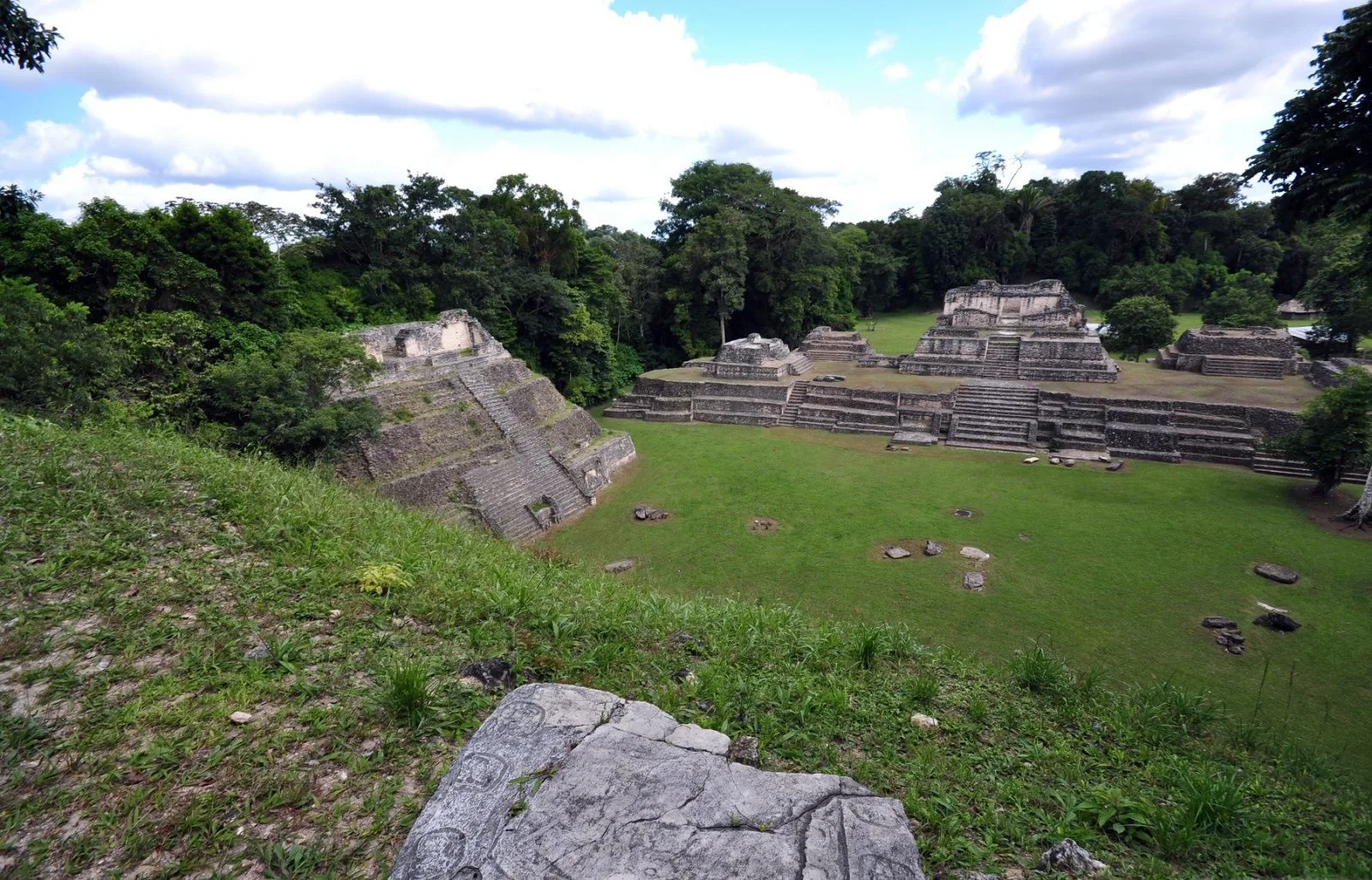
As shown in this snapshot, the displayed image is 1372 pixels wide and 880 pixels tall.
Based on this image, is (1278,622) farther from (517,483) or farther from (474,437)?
(474,437)

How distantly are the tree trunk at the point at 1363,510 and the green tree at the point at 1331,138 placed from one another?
5872 mm

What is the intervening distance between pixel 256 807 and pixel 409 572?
73.1 inches

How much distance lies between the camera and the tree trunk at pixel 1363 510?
29.0 ft

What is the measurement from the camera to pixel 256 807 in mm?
2283

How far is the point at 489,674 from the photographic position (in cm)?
318

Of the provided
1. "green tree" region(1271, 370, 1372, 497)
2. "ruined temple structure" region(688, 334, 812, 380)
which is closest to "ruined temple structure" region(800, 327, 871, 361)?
"ruined temple structure" region(688, 334, 812, 380)

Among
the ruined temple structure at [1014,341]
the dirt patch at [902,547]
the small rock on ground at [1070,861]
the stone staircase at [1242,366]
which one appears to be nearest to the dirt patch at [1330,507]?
the dirt patch at [902,547]

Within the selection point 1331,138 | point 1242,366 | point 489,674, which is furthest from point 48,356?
point 1242,366

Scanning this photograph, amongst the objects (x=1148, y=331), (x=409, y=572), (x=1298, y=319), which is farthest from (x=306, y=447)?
(x=1298, y=319)

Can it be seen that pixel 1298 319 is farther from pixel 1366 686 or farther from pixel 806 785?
pixel 806 785

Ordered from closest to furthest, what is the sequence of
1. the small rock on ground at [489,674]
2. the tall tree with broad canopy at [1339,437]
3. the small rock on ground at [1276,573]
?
the small rock on ground at [489,674], the small rock on ground at [1276,573], the tall tree with broad canopy at [1339,437]

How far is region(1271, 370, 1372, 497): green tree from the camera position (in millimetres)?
9336

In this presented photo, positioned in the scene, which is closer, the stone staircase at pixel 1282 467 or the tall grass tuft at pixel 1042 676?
the tall grass tuft at pixel 1042 676

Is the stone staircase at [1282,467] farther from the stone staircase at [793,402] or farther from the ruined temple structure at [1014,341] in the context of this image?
the stone staircase at [793,402]
